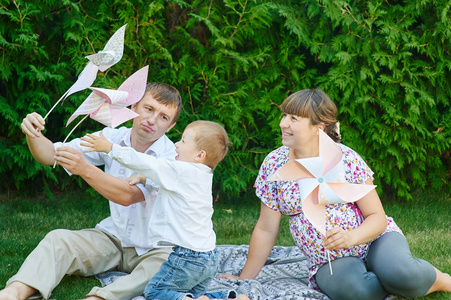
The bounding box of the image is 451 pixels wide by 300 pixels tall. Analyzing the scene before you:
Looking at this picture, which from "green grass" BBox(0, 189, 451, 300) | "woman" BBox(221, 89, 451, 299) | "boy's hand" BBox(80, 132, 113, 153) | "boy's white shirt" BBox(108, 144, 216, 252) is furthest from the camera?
"green grass" BBox(0, 189, 451, 300)

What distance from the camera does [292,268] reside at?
131 inches

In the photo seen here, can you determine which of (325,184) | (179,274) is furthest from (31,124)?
(325,184)

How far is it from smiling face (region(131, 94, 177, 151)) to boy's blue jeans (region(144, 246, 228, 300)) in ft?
2.26

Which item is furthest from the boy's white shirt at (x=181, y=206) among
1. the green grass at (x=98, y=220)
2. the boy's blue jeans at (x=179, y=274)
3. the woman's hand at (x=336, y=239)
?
the green grass at (x=98, y=220)

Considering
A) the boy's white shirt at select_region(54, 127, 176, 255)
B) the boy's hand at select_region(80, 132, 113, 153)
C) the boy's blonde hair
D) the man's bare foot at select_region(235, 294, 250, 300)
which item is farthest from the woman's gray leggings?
the boy's hand at select_region(80, 132, 113, 153)

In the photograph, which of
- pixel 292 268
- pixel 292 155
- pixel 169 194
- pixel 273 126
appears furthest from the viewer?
pixel 273 126

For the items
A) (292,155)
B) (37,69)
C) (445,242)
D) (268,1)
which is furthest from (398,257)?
(37,69)

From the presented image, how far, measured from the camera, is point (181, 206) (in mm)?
2531

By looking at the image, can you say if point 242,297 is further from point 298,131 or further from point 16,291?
point 16,291

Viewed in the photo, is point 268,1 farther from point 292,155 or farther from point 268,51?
point 292,155

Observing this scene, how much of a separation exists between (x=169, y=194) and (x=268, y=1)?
273cm

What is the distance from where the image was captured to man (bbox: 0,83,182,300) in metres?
2.60

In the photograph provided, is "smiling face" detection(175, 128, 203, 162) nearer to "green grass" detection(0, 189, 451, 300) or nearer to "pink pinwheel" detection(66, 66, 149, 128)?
"pink pinwheel" detection(66, 66, 149, 128)

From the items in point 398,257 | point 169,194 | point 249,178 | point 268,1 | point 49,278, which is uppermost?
point 268,1
